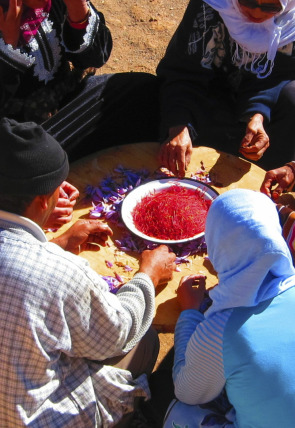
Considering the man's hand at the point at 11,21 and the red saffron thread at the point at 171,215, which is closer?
the red saffron thread at the point at 171,215

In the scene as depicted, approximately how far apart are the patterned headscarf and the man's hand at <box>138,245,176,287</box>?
4.93 ft

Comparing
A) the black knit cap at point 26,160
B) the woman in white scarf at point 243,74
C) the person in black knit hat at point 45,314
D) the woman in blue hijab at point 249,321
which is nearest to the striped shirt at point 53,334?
the person in black knit hat at point 45,314

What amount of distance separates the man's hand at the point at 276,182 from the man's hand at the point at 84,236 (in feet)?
2.89

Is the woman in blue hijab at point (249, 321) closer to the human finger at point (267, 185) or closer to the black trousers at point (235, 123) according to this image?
the human finger at point (267, 185)

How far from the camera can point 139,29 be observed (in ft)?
20.8

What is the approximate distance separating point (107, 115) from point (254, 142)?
1.00 meters

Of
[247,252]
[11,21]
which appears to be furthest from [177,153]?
[247,252]

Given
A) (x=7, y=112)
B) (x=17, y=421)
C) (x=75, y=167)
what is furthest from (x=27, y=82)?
(x=17, y=421)

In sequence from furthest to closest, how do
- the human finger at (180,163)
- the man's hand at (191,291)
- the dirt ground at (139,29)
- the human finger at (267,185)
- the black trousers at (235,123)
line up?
the dirt ground at (139,29) → the black trousers at (235,123) → the human finger at (180,163) → the human finger at (267,185) → the man's hand at (191,291)

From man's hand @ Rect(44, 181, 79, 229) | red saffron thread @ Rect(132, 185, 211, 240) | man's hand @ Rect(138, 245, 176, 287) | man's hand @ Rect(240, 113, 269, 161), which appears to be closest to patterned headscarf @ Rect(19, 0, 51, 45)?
man's hand @ Rect(44, 181, 79, 229)

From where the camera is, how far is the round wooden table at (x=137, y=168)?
7.62 feet

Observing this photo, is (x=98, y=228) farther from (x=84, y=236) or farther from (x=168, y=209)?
(x=168, y=209)

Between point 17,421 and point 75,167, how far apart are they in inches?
58.4

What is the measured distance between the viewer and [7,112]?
10.2 ft
